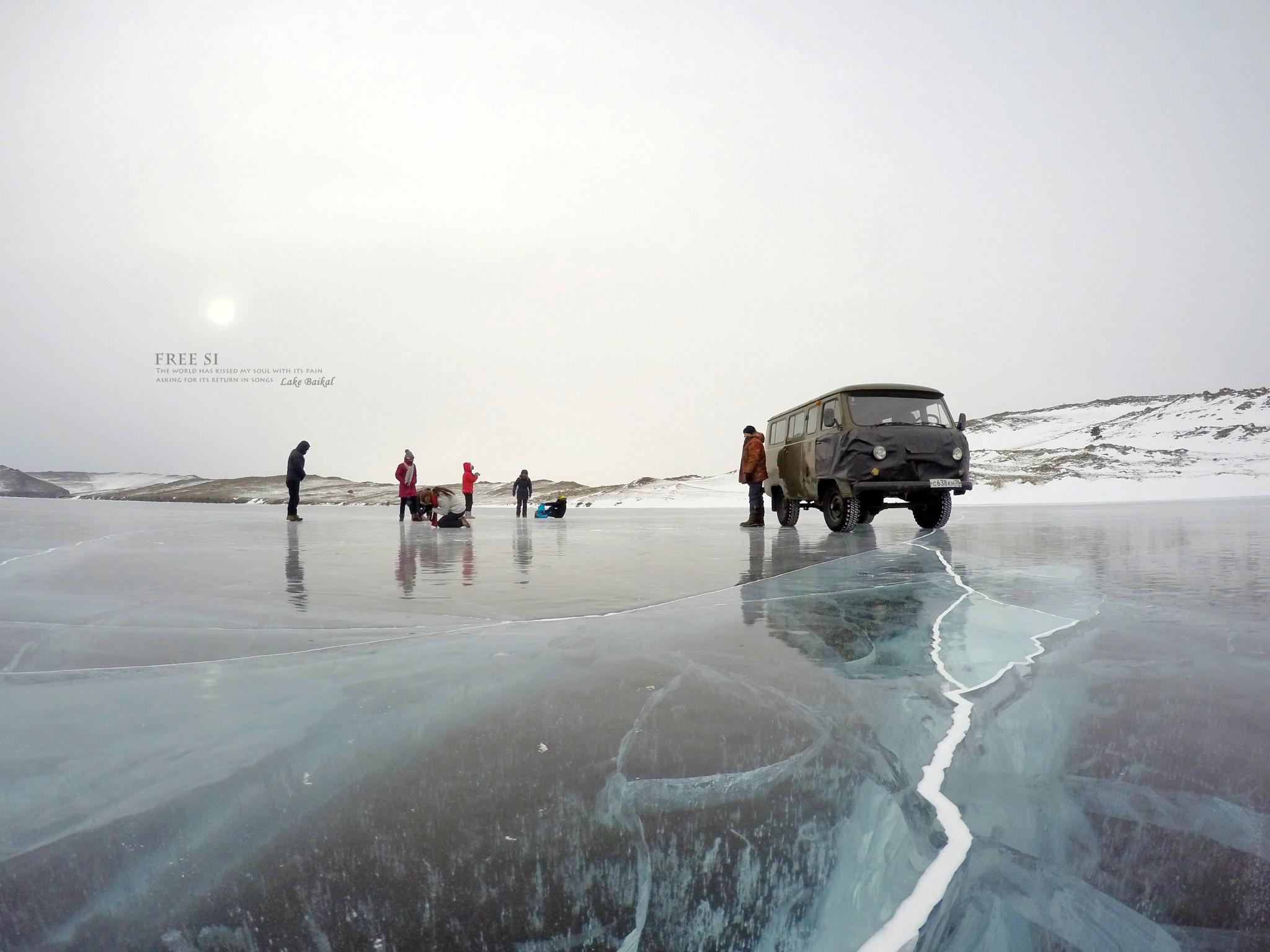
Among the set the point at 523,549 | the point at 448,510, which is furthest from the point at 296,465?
the point at 523,549

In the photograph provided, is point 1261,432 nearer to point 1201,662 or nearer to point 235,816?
point 1201,662

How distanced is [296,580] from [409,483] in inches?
479

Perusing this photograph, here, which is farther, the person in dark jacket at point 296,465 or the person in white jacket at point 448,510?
the person in dark jacket at point 296,465

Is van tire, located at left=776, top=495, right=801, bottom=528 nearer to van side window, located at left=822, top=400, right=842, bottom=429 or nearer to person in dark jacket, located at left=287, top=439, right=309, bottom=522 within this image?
van side window, located at left=822, top=400, right=842, bottom=429

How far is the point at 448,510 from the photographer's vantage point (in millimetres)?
15461

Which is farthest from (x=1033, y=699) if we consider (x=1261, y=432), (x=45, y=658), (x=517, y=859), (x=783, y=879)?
(x=1261, y=432)

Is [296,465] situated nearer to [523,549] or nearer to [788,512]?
[523,549]

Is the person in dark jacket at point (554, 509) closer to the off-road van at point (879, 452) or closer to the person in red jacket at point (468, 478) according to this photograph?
the person in red jacket at point (468, 478)

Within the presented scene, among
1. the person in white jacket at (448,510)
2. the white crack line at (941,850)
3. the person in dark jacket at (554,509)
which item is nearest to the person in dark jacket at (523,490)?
the person in dark jacket at (554,509)

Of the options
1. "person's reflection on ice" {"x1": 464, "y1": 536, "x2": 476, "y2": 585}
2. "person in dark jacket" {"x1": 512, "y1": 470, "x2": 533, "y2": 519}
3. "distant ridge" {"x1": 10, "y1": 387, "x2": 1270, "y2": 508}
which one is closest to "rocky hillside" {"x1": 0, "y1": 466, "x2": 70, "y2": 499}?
"distant ridge" {"x1": 10, "y1": 387, "x2": 1270, "y2": 508}

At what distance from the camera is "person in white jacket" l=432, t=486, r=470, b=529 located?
15.4 metres

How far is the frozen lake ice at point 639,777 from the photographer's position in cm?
144

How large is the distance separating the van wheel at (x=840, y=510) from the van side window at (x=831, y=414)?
98cm

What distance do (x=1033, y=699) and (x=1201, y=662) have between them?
41.3 inches
